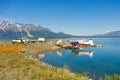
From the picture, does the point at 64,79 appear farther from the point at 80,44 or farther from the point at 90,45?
the point at 90,45

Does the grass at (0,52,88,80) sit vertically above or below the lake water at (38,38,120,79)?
above

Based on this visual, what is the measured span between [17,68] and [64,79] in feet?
31.3

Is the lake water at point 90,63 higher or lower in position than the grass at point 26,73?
lower

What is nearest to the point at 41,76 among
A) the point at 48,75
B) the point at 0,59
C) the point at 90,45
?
the point at 48,75

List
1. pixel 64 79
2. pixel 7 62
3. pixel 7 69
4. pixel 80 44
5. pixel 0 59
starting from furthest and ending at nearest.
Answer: pixel 80 44 → pixel 0 59 → pixel 7 62 → pixel 7 69 → pixel 64 79

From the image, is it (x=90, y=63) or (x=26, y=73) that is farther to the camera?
(x=90, y=63)

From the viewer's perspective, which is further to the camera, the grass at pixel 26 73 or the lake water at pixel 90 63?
the lake water at pixel 90 63

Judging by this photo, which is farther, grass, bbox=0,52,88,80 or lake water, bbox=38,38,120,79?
lake water, bbox=38,38,120,79

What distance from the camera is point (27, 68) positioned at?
3328 centimetres

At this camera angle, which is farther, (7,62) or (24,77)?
(7,62)

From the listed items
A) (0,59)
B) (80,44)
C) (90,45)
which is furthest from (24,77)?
(90,45)

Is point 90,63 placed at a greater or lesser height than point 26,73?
lesser

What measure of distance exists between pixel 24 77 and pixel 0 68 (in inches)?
267

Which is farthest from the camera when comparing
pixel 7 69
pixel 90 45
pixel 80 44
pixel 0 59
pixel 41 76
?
pixel 90 45
